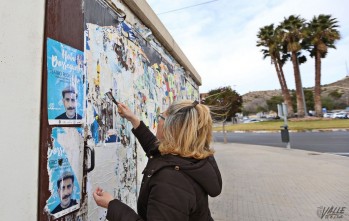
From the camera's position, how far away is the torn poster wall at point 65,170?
1773mm

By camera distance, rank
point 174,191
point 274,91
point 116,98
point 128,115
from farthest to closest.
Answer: point 274,91 → point 116,98 → point 128,115 → point 174,191

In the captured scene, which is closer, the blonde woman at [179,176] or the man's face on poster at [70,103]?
the blonde woman at [179,176]

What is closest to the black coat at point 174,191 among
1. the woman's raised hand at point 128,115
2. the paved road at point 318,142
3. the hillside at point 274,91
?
the woman's raised hand at point 128,115

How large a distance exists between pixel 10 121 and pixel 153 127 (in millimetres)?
2704

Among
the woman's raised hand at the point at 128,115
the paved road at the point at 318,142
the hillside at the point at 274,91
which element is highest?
the hillside at the point at 274,91

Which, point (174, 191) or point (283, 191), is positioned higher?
point (174, 191)

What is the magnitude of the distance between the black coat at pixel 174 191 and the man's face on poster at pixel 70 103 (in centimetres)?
70

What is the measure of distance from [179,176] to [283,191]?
5818 millimetres

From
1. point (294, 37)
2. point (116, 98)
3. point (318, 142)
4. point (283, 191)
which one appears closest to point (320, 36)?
point (294, 37)

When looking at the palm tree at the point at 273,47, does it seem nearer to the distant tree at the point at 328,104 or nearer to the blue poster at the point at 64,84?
the blue poster at the point at 64,84

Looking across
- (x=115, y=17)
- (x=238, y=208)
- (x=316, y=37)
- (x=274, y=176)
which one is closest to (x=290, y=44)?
(x=316, y=37)

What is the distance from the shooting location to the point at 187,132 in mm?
1728

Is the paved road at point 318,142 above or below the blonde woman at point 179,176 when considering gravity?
below

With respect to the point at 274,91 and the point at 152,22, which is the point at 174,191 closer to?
the point at 152,22
